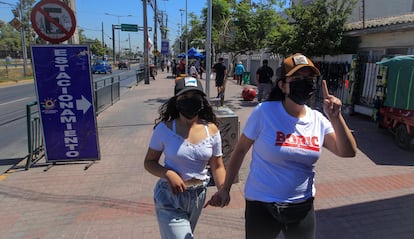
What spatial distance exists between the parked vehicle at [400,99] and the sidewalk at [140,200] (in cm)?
40

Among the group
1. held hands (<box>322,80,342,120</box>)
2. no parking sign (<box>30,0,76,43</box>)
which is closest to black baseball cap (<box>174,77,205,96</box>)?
held hands (<box>322,80,342,120</box>)

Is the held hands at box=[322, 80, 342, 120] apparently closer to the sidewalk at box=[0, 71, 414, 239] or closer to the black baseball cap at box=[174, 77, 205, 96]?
the black baseball cap at box=[174, 77, 205, 96]

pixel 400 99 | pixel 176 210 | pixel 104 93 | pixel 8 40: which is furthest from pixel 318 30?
pixel 8 40

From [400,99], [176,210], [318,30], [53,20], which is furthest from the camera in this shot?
[318,30]

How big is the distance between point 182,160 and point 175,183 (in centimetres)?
18

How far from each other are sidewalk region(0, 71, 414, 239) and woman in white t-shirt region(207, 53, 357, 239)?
1.72 meters

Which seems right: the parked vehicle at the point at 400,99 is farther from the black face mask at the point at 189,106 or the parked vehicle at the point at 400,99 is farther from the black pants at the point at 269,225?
the black face mask at the point at 189,106

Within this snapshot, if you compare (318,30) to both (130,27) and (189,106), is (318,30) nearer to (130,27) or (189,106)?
(189,106)

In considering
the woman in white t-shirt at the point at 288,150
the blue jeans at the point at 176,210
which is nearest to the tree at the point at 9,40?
the blue jeans at the point at 176,210

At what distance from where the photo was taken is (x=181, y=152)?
2.29 m

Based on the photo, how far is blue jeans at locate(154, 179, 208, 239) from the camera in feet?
7.27

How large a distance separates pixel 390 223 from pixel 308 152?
269 cm

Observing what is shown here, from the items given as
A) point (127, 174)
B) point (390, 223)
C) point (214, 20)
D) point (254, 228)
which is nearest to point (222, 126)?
point (127, 174)

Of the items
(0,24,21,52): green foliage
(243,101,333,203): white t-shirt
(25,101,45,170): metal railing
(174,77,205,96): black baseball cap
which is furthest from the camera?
(0,24,21,52): green foliage
